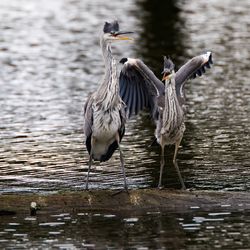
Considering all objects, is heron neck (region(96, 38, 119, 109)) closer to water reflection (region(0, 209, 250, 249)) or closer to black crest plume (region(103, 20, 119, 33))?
black crest plume (region(103, 20, 119, 33))

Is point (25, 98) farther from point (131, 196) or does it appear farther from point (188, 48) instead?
point (131, 196)

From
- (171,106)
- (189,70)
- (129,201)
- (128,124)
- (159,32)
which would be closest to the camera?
(129,201)

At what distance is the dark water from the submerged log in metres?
0.11

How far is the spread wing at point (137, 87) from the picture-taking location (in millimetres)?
13586

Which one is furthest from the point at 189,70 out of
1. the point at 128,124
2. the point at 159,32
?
the point at 159,32

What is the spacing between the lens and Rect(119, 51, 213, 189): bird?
13.0 metres

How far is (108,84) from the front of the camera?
1255 centimetres

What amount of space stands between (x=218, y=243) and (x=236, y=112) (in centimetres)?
818

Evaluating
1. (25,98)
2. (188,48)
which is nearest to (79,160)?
(25,98)

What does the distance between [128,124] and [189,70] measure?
14.4ft

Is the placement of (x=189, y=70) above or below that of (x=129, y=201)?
above

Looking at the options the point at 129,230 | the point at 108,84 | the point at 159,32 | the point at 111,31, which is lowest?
the point at 129,230

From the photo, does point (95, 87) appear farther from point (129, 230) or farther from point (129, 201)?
point (129, 230)

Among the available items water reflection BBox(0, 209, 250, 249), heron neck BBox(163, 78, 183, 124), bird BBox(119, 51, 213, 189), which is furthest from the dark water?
heron neck BBox(163, 78, 183, 124)
